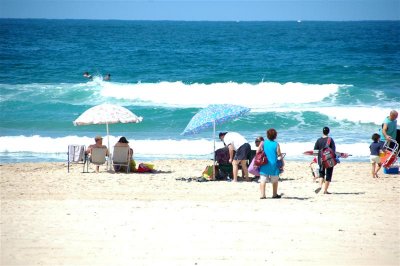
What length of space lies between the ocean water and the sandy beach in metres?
4.90

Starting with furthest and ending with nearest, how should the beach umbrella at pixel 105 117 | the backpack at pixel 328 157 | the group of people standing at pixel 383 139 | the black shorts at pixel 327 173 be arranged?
1. the beach umbrella at pixel 105 117
2. the group of people standing at pixel 383 139
3. the black shorts at pixel 327 173
4. the backpack at pixel 328 157

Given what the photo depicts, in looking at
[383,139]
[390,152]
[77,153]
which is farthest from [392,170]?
[77,153]

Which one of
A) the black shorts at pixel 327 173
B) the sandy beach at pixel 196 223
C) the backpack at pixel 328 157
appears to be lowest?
the sandy beach at pixel 196 223

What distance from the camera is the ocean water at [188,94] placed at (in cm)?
1827

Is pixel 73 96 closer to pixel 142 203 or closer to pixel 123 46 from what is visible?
pixel 142 203

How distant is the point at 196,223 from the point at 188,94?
835 inches

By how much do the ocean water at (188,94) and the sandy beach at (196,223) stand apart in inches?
193

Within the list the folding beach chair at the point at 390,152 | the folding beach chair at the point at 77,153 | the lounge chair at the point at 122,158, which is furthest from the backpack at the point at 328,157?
the folding beach chair at the point at 77,153

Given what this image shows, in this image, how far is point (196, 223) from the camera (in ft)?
27.5

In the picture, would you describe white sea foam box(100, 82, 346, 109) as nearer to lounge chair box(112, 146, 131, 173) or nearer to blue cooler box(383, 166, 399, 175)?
lounge chair box(112, 146, 131, 173)

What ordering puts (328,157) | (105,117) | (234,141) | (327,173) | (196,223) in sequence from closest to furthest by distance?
(196,223), (328,157), (327,173), (234,141), (105,117)

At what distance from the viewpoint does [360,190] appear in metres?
11.2

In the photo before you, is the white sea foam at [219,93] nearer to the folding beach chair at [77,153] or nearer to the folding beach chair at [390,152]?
the folding beach chair at [77,153]

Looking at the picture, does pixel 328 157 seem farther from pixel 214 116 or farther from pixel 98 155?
pixel 98 155
